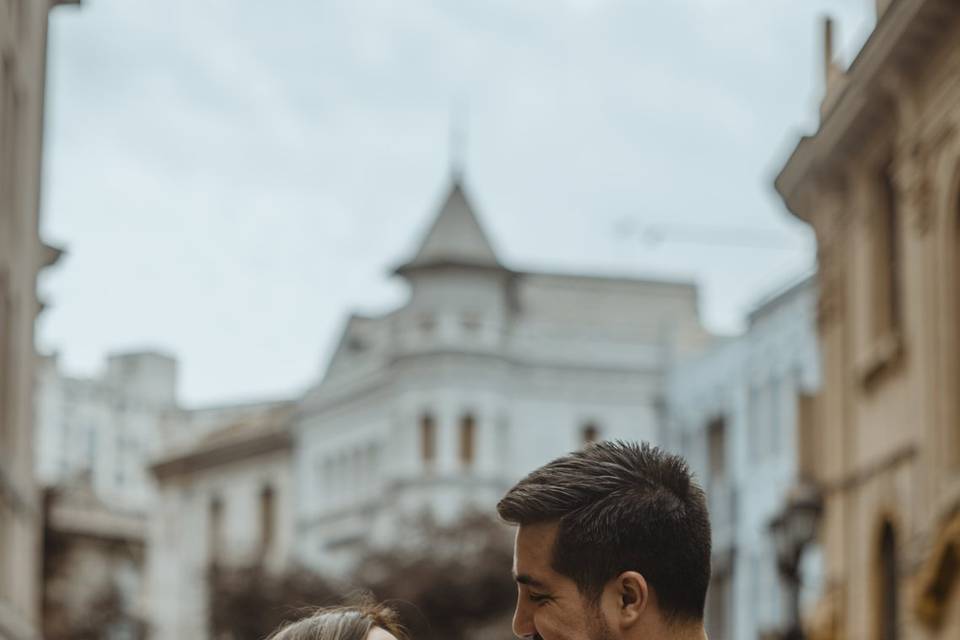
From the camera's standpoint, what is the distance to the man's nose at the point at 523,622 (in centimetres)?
452

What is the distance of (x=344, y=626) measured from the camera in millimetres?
4816

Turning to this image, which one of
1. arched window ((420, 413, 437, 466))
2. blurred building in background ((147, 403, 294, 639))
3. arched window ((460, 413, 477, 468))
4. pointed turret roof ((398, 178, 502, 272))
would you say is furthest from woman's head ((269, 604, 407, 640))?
blurred building in background ((147, 403, 294, 639))

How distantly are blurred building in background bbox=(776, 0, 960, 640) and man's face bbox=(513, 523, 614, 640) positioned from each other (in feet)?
59.1

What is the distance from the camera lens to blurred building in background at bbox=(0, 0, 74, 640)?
33.8 metres

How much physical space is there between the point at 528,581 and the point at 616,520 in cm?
20

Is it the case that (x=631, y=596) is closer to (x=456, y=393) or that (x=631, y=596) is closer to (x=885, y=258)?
(x=885, y=258)

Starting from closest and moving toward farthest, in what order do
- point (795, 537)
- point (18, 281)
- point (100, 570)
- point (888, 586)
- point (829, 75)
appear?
1. point (795, 537)
2. point (888, 586)
3. point (829, 75)
4. point (18, 281)
5. point (100, 570)

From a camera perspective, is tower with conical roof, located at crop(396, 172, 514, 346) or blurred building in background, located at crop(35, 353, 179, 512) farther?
blurred building in background, located at crop(35, 353, 179, 512)

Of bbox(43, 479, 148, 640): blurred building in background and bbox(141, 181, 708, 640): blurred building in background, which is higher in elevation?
bbox(141, 181, 708, 640): blurred building in background

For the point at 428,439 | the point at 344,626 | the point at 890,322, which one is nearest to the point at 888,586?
the point at 890,322

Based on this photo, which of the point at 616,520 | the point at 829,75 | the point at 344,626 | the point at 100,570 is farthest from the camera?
the point at 100,570

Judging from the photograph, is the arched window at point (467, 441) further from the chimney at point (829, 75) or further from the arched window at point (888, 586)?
the arched window at point (888, 586)

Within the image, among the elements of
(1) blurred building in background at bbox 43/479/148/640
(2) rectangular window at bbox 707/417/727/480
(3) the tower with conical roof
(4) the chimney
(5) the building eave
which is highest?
(3) the tower with conical roof

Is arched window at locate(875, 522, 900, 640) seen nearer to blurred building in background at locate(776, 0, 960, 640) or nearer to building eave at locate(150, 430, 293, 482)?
blurred building in background at locate(776, 0, 960, 640)
